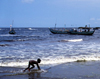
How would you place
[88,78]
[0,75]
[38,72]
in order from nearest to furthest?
[88,78] → [0,75] → [38,72]

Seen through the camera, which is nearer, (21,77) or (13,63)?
(21,77)

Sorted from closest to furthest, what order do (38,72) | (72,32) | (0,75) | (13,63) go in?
(0,75)
(38,72)
(13,63)
(72,32)

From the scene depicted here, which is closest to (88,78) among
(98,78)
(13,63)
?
(98,78)

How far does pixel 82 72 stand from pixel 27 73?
3.26 metres

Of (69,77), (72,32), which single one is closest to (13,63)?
(69,77)

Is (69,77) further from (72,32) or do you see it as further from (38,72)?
(72,32)

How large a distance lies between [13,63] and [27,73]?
3.52m

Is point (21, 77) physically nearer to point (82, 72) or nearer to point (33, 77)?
point (33, 77)

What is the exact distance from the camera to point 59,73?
1008cm

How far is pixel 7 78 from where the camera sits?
8.96 meters

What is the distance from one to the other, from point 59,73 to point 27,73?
1876 millimetres

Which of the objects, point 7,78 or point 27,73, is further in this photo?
point 27,73

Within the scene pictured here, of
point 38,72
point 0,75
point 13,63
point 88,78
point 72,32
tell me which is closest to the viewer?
point 88,78

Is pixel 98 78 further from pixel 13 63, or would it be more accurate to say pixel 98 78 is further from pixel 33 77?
pixel 13 63
